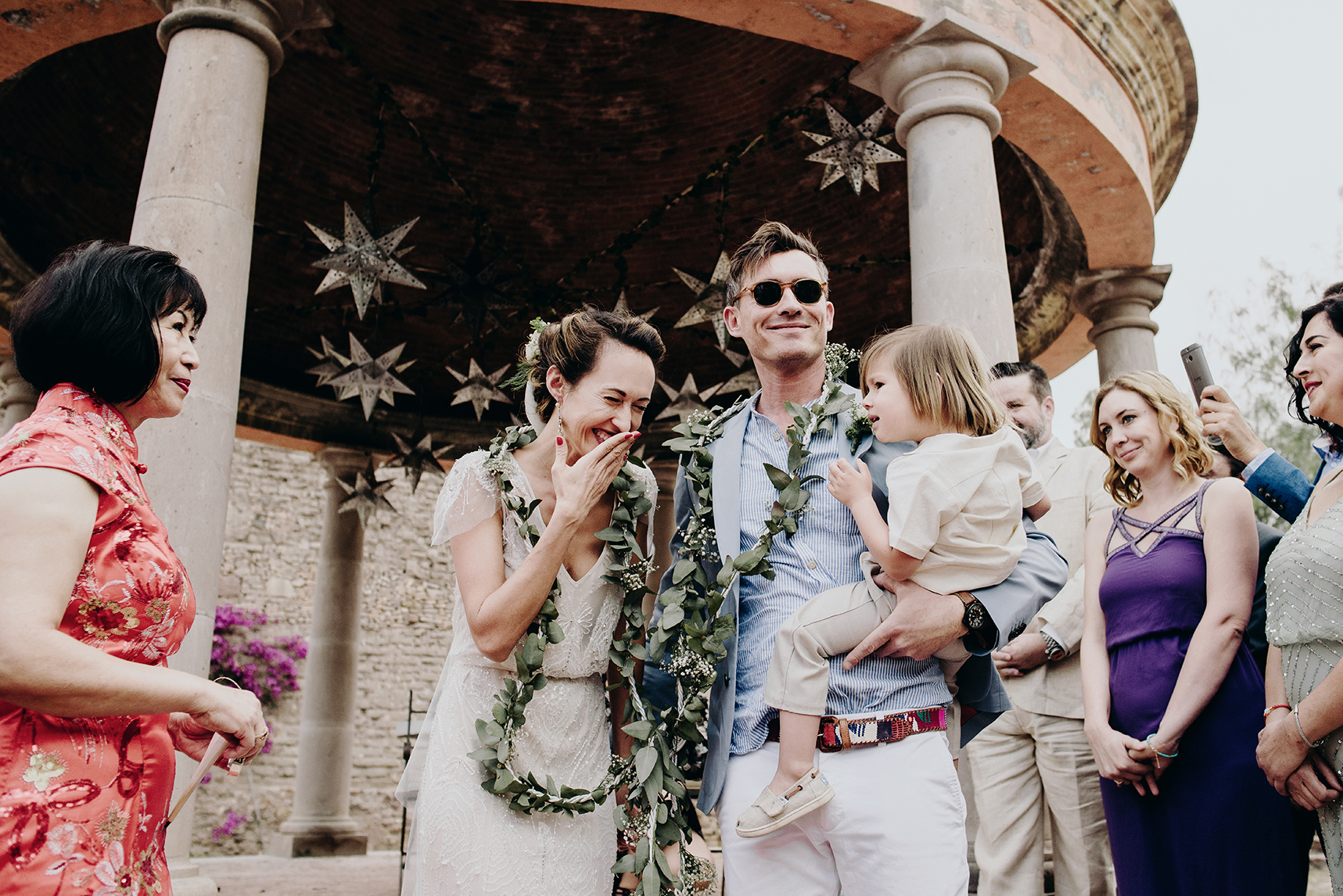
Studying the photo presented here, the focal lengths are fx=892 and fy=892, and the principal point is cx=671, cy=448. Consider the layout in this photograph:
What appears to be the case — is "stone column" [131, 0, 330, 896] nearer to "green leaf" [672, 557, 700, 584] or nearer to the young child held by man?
"green leaf" [672, 557, 700, 584]

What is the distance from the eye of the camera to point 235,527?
1405cm

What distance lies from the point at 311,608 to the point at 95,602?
13470mm

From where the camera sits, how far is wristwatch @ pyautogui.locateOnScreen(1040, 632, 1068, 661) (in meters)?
3.46

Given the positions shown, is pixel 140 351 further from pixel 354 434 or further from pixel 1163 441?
pixel 354 434

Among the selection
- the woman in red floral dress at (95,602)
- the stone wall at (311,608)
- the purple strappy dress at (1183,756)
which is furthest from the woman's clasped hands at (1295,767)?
the stone wall at (311,608)

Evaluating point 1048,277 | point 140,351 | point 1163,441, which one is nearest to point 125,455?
point 140,351

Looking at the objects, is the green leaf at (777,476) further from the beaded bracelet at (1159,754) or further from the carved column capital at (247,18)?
the carved column capital at (247,18)

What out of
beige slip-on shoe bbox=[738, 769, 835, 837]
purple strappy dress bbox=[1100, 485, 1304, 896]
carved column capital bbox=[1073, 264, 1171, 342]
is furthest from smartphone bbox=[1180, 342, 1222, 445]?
carved column capital bbox=[1073, 264, 1171, 342]

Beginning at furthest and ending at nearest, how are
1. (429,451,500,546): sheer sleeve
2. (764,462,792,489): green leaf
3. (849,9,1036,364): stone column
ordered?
(849,9,1036,364): stone column
(429,451,500,546): sheer sleeve
(764,462,792,489): green leaf

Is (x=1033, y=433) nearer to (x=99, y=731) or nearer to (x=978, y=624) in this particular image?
(x=978, y=624)

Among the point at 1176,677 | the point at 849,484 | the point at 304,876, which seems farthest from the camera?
the point at 304,876

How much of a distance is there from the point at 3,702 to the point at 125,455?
20.1 inches

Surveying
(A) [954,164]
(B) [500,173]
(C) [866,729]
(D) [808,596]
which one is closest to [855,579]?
(D) [808,596]

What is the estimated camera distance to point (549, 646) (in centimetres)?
225
